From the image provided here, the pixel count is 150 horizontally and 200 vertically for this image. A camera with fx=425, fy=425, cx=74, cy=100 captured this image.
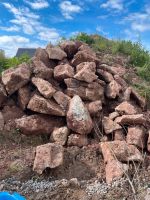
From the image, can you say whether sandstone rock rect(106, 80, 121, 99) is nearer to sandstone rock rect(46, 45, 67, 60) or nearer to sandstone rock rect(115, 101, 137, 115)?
sandstone rock rect(115, 101, 137, 115)

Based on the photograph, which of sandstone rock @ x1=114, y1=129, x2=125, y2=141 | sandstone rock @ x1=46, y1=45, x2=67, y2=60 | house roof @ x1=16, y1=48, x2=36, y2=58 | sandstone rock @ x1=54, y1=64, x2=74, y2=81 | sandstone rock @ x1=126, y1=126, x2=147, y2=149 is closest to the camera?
sandstone rock @ x1=126, y1=126, x2=147, y2=149

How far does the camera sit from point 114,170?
532 cm

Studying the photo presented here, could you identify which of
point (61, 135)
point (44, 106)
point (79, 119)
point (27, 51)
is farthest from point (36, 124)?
point (27, 51)

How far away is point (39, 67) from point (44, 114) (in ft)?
2.87

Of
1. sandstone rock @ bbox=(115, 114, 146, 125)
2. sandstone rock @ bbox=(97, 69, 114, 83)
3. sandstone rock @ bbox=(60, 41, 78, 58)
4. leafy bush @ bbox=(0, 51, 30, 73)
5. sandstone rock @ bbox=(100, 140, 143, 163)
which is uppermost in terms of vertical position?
sandstone rock @ bbox=(60, 41, 78, 58)

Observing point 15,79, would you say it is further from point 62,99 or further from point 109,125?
point 109,125

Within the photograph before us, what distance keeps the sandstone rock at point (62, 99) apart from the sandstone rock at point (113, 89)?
28.6 inches

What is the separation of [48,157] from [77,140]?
0.70 meters

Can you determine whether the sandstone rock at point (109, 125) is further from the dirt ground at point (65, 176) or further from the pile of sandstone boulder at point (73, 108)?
the dirt ground at point (65, 176)

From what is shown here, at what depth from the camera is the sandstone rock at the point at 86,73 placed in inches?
260

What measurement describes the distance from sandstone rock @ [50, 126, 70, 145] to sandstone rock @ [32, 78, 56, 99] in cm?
58

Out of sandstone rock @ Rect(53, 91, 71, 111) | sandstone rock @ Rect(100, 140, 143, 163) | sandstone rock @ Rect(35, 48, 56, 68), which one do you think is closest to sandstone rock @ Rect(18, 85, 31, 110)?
sandstone rock @ Rect(53, 91, 71, 111)

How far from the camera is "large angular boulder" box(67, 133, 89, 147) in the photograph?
19.6 ft

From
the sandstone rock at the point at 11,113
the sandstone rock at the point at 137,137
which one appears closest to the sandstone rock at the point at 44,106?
the sandstone rock at the point at 11,113
